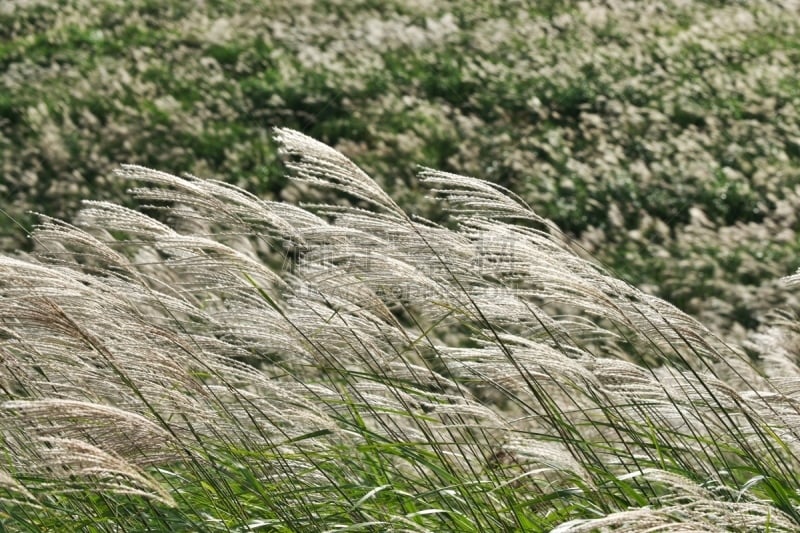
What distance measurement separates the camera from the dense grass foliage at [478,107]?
A: 9.16m

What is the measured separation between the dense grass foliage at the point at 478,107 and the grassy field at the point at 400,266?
0.04 metres

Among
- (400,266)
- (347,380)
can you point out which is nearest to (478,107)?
(347,380)

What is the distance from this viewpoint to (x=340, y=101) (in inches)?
448

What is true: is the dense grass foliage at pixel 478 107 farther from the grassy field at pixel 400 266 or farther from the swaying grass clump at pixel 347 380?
the swaying grass clump at pixel 347 380

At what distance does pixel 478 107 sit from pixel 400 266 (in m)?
8.43

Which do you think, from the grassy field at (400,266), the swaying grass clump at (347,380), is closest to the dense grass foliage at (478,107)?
the grassy field at (400,266)

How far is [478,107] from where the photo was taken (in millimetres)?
11258

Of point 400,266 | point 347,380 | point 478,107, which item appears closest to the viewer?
point 400,266

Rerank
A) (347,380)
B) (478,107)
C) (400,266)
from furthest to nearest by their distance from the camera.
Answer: (478,107) → (347,380) → (400,266)

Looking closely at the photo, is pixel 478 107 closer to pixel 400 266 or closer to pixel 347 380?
pixel 347 380

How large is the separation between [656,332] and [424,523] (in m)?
0.78

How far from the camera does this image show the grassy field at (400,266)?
296 centimetres

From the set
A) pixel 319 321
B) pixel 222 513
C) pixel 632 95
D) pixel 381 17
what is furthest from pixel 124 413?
pixel 381 17

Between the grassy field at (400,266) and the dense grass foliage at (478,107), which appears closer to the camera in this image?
the grassy field at (400,266)
